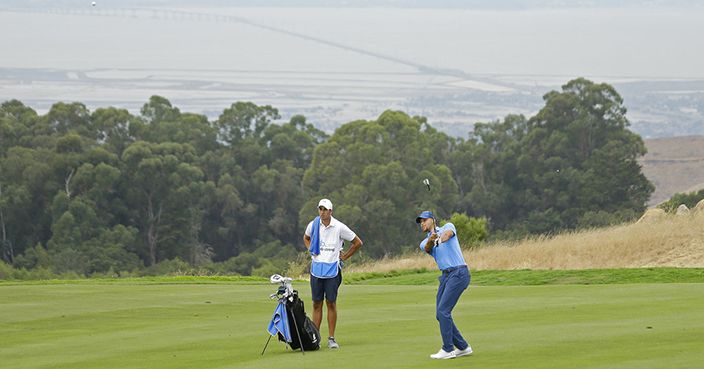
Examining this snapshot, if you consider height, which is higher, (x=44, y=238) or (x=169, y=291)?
(x=169, y=291)

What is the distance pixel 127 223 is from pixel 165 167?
5191 mm

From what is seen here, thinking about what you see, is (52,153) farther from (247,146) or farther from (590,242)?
(590,242)

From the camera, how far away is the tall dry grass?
3331cm

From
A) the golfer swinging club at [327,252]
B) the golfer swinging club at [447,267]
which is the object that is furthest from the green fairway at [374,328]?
the golfer swinging club at [327,252]

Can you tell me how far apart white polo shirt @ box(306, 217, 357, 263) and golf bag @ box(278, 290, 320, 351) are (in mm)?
621

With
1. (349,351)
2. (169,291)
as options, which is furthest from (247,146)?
(349,351)

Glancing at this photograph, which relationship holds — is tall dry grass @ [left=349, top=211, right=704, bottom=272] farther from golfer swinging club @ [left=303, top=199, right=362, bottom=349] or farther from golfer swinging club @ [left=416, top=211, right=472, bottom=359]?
golfer swinging club @ [left=416, top=211, right=472, bottom=359]

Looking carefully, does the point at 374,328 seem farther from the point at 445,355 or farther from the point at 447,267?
the point at 445,355

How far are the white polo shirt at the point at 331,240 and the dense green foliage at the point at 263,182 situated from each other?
58.9 metres

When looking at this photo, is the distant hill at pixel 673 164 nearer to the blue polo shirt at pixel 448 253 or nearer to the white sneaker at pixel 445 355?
the blue polo shirt at pixel 448 253

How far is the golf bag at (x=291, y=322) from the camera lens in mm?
16047

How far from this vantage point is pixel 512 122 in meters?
106

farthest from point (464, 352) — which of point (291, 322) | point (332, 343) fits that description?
point (291, 322)

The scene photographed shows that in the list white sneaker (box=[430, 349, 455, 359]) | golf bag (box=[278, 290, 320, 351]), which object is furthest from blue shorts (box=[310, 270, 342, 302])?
white sneaker (box=[430, 349, 455, 359])
